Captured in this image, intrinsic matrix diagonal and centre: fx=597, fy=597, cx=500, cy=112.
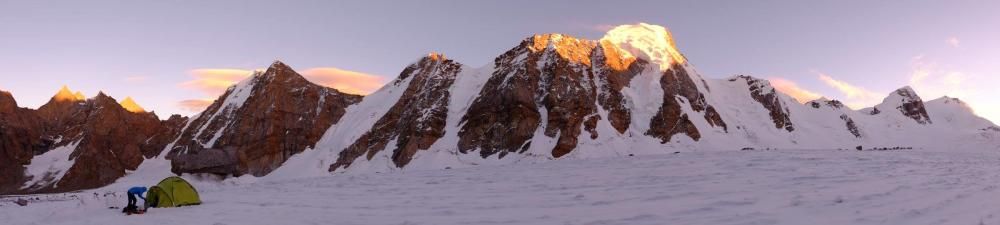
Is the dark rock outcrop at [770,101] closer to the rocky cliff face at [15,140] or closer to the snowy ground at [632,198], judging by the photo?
the snowy ground at [632,198]

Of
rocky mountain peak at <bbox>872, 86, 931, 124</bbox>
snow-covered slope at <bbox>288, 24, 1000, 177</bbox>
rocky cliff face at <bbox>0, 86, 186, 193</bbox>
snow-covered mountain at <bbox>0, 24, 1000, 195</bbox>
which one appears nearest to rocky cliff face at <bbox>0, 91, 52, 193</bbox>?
rocky cliff face at <bbox>0, 86, 186, 193</bbox>

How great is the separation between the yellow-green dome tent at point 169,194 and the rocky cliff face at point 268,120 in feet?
274

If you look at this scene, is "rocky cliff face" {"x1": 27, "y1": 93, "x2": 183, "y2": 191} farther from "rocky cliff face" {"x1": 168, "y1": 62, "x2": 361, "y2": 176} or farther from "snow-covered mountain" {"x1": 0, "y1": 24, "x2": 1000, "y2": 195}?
"rocky cliff face" {"x1": 168, "y1": 62, "x2": 361, "y2": 176}

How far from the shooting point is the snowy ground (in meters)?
10.4

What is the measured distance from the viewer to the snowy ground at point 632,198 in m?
10.4

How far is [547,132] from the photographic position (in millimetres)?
87500

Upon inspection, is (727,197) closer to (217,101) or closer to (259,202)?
(259,202)

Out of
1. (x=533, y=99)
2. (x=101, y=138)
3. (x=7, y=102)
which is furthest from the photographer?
(x=7, y=102)

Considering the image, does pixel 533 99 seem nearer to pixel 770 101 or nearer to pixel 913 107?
pixel 770 101

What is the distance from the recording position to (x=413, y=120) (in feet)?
313

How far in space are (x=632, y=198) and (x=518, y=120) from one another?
76.7 meters

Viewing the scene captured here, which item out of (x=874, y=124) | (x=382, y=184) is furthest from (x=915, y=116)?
(x=382, y=184)

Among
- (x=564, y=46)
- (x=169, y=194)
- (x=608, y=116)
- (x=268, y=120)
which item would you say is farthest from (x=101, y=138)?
(x=169, y=194)

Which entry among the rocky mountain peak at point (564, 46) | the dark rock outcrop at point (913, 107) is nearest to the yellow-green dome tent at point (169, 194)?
the rocky mountain peak at point (564, 46)
